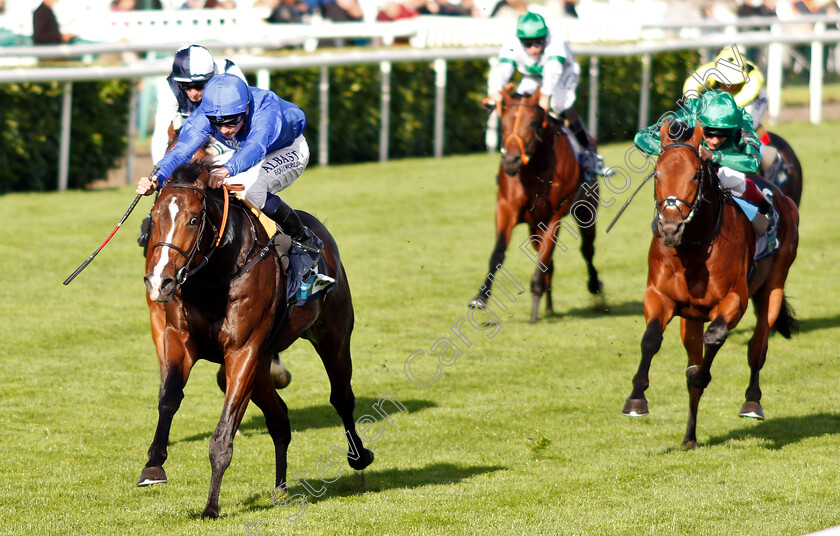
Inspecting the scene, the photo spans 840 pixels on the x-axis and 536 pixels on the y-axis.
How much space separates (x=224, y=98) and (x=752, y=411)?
338cm

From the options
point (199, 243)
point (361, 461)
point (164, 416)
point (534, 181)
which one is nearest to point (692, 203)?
point (361, 461)

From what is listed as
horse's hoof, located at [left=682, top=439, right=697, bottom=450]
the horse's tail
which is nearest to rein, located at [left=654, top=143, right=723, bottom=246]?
horse's hoof, located at [left=682, top=439, right=697, bottom=450]

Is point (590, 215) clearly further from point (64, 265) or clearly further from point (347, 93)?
point (347, 93)

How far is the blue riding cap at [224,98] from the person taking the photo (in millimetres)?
5266

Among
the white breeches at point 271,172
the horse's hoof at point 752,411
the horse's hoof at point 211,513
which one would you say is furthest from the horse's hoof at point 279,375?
the horse's hoof at point 752,411

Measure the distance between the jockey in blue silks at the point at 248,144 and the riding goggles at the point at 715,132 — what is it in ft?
6.92

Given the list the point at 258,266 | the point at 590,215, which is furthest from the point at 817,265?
the point at 258,266

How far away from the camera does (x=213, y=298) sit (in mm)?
5062

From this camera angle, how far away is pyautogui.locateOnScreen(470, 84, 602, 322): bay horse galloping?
30.5 ft

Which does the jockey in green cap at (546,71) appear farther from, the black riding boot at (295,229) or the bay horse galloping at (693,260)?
the black riding boot at (295,229)

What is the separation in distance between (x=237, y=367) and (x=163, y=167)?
89 centimetres

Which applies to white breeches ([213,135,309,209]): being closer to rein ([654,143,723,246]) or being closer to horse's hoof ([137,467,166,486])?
horse's hoof ([137,467,166,486])

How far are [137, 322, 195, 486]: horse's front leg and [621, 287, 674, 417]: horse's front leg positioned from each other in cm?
219

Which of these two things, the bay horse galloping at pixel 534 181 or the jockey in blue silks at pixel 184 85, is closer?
the jockey in blue silks at pixel 184 85
